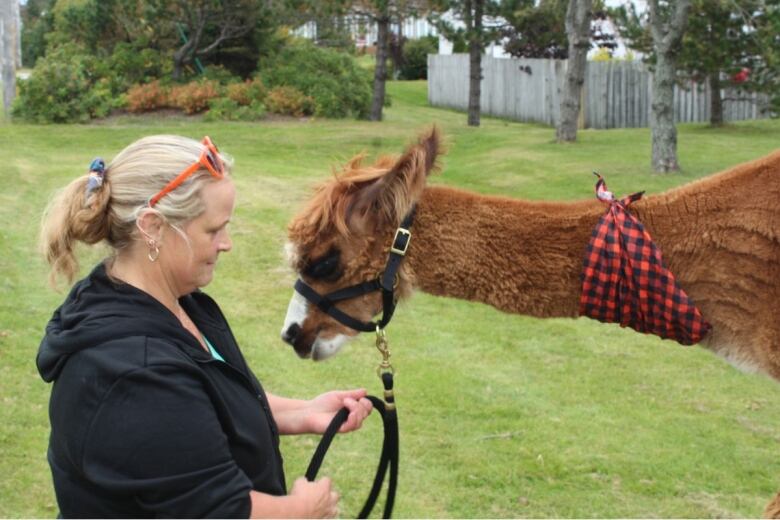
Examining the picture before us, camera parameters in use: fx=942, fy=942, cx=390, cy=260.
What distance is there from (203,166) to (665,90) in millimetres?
12601

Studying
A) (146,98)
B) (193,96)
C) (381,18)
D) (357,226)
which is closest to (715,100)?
(381,18)

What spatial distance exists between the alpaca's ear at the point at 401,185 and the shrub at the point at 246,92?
19583 mm

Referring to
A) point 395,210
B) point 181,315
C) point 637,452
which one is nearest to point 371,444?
point 637,452

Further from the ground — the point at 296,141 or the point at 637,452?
the point at 296,141

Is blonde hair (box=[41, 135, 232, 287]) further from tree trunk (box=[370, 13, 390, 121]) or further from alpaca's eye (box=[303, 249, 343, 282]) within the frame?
tree trunk (box=[370, 13, 390, 121])

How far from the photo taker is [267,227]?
35.8ft

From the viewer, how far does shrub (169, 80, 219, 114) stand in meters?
21.9

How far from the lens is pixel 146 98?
71.3ft

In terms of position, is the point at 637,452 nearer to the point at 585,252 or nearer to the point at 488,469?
the point at 488,469

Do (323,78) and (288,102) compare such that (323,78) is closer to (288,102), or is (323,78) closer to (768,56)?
(288,102)

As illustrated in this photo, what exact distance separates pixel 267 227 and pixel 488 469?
6.27 meters

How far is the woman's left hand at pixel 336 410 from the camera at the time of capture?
2.92 metres

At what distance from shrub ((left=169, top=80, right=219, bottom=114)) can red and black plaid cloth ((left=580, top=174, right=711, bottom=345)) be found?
19.5 m

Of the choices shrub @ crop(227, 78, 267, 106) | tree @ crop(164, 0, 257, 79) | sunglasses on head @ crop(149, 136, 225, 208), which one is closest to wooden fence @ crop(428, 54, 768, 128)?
shrub @ crop(227, 78, 267, 106)
